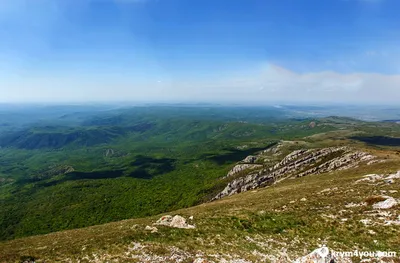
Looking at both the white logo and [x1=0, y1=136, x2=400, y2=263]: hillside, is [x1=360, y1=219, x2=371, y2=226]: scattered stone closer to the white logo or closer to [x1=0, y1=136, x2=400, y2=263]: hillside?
[x1=0, y1=136, x2=400, y2=263]: hillside

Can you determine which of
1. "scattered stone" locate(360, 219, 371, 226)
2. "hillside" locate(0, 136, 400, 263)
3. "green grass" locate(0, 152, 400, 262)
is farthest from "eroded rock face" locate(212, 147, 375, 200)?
"scattered stone" locate(360, 219, 371, 226)

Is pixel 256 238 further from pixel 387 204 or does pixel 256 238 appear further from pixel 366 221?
Answer: pixel 387 204

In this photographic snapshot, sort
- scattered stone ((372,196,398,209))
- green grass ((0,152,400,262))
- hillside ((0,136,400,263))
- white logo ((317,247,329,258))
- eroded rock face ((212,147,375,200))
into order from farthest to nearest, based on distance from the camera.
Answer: eroded rock face ((212,147,375,200)) → scattered stone ((372,196,398,209)) → green grass ((0,152,400,262)) → hillside ((0,136,400,263)) → white logo ((317,247,329,258))

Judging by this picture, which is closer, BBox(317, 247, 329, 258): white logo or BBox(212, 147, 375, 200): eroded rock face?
BBox(317, 247, 329, 258): white logo

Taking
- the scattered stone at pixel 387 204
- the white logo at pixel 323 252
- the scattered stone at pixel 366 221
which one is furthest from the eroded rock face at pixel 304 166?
the white logo at pixel 323 252

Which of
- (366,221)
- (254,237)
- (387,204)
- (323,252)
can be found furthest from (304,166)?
(323,252)

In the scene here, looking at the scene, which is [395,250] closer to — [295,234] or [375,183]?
[295,234]

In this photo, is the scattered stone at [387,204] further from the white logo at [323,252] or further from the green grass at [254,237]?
the white logo at [323,252]

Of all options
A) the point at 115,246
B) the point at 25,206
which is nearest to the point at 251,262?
the point at 115,246
